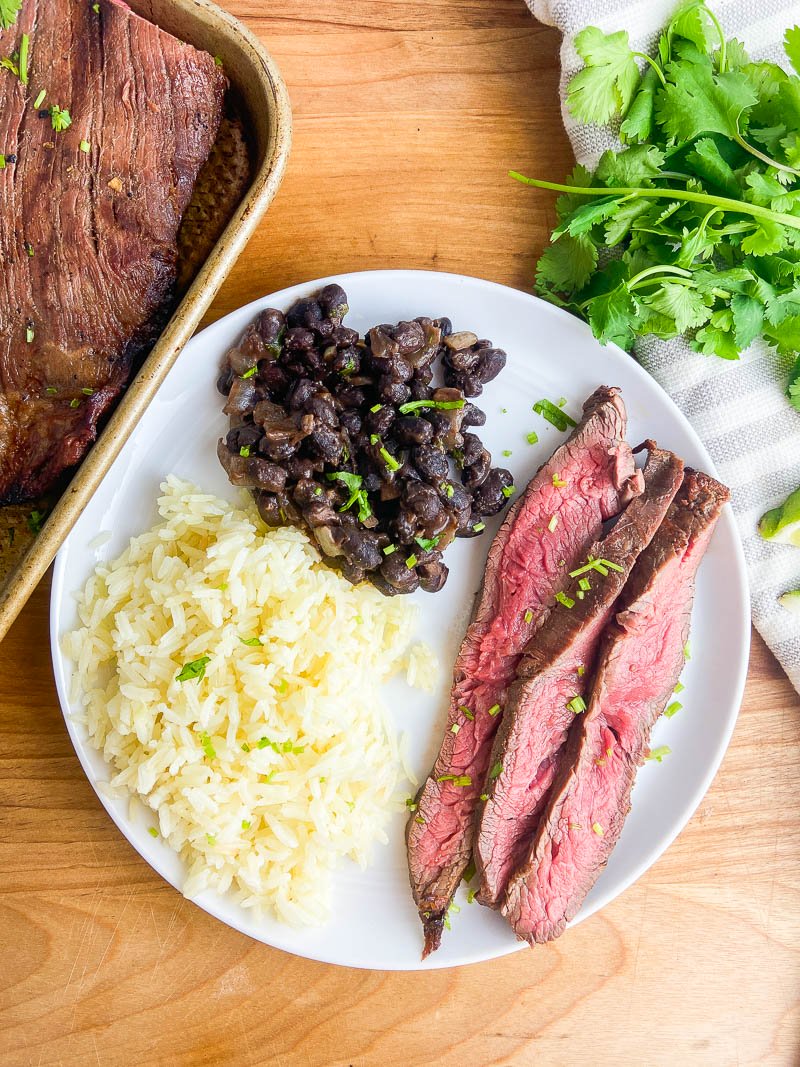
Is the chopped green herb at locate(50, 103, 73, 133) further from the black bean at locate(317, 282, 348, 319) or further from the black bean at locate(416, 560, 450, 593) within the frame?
A: the black bean at locate(416, 560, 450, 593)

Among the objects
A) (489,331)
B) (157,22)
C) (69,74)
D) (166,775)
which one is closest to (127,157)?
(69,74)

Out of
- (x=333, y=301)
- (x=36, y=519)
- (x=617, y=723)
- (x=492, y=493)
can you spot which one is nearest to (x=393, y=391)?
(x=333, y=301)

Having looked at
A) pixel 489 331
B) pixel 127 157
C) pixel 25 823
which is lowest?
pixel 25 823

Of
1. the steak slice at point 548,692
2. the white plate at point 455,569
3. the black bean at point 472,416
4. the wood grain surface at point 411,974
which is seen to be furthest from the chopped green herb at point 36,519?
the steak slice at point 548,692

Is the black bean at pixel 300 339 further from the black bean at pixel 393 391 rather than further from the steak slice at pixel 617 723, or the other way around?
the steak slice at pixel 617 723

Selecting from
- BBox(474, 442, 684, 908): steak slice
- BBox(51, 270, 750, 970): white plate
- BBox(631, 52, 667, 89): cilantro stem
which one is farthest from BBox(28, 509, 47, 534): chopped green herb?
BBox(631, 52, 667, 89): cilantro stem

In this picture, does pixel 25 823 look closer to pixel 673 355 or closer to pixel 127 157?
pixel 127 157
